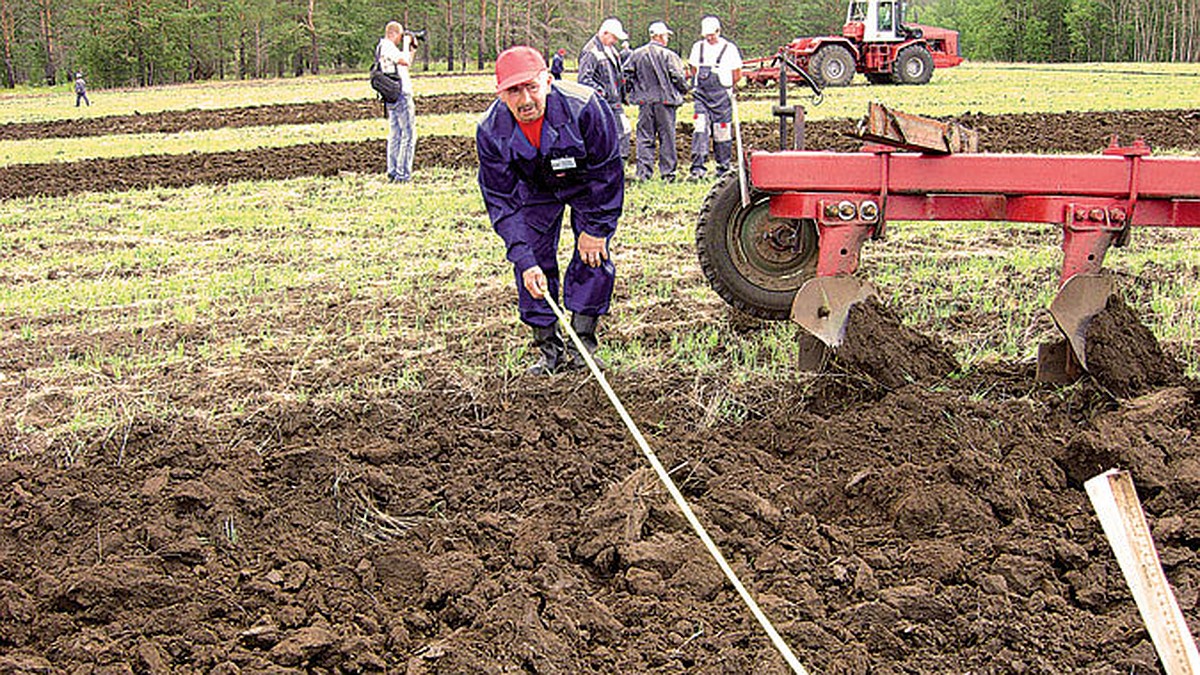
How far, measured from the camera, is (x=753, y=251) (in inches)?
234

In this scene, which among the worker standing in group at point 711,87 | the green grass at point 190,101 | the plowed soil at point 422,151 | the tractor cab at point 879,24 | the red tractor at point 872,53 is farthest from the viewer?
the tractor cab at point 879,24

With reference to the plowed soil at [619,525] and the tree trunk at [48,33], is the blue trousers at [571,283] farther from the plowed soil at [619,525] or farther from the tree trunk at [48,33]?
the tree trunk at [48,33]

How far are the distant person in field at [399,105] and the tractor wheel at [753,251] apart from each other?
6.60 meters

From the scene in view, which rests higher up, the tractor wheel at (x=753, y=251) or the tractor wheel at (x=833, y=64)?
the tractor wheel at (x=833, y=64)

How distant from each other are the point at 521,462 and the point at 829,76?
26.5 meters

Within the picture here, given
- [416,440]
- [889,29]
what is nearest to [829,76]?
[889,29]

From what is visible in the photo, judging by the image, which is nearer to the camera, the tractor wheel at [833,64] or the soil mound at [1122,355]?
the soil mound at [1122,355]

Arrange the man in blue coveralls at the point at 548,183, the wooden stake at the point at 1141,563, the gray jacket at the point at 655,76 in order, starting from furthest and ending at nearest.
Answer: the gray jacket at the point at 655,76, the man in blue coveralls at the point at 548,183, the wooden stake at the point at 1141,563

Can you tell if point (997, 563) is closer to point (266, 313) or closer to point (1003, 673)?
point (1003, 673)

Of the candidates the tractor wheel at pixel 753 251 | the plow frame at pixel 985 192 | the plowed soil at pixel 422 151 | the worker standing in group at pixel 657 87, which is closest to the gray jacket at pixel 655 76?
the worker standing in group at pixel 657 87

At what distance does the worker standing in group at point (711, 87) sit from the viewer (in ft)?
38.9

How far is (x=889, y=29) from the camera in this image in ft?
96.4

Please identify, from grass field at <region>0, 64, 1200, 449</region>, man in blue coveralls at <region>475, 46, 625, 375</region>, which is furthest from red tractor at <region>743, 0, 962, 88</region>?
man in blue coveralls at <region>475, 46, 625, 375</region>

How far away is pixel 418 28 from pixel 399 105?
58.2 m
